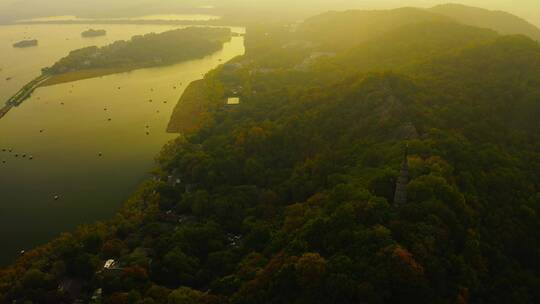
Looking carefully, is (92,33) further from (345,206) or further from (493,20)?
(345,206)

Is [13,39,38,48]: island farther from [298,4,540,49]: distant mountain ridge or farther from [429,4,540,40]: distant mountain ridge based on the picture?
[429,4,540,40]: distant mountain ridge

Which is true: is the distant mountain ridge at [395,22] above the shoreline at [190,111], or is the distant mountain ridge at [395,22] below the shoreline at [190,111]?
above

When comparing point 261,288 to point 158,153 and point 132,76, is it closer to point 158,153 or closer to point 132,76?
point 158,153

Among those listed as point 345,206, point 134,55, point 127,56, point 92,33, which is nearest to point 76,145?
point 345,206

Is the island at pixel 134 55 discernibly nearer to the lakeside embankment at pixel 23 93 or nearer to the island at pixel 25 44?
the lakeside embankment at pixel 23 93

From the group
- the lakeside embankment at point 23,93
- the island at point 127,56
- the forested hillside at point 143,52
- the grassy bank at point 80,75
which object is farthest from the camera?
the forested hillside at point 143,52

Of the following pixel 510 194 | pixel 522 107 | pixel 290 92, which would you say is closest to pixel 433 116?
pixel 522 107

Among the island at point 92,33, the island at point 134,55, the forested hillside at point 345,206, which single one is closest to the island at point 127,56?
the island at point 134,55

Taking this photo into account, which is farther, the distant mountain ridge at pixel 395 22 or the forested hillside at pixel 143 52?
the forested hillside at pixel 143 52
